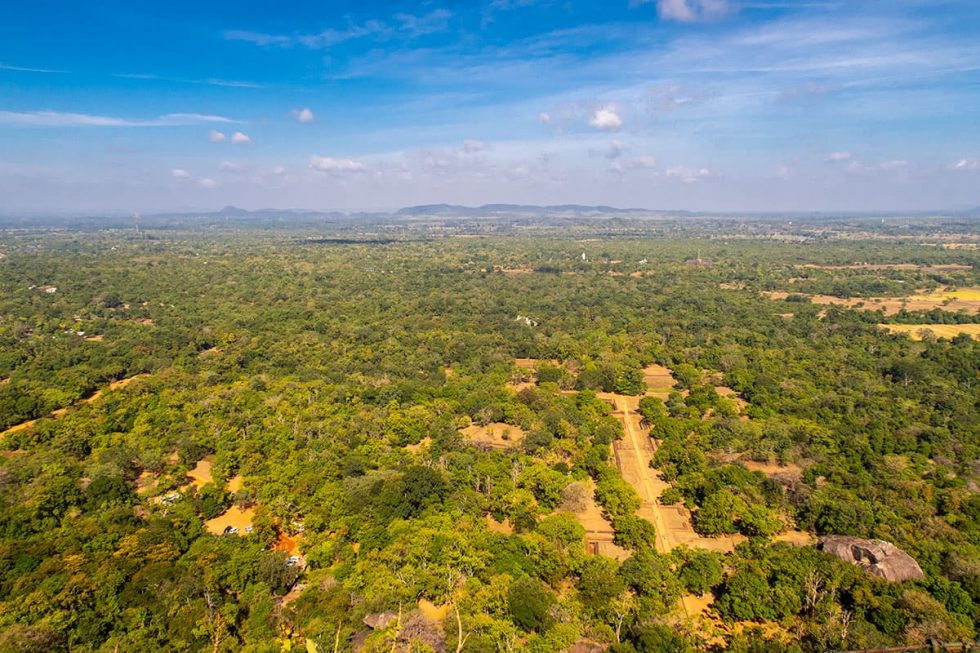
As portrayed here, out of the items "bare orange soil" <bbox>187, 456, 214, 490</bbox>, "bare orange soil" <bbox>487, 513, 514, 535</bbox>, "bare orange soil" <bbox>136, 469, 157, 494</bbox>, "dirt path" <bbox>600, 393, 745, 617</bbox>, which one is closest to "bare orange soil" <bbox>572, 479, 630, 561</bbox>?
"dirt path" <bbox>600, 393, 745, 617</bbox>

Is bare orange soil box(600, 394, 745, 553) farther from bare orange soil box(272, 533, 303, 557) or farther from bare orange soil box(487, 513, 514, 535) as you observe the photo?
bare orange soil box(272, 533, 303, 557)

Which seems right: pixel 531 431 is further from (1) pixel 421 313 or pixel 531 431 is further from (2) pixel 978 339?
(2) pixel 978 339

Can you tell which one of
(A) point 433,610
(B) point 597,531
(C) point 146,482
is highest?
(C) point 146,482

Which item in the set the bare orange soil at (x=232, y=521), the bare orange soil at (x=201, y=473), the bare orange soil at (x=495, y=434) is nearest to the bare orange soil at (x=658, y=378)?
the bare orange soil at (x=495, y=434)

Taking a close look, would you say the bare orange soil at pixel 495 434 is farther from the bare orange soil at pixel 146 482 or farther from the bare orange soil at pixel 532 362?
the bare orange soil at pixel 146 482

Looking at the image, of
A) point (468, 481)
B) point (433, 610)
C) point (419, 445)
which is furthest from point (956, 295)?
point (433, 610)

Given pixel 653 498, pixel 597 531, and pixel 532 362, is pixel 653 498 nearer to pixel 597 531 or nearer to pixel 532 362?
pixel 597 531
